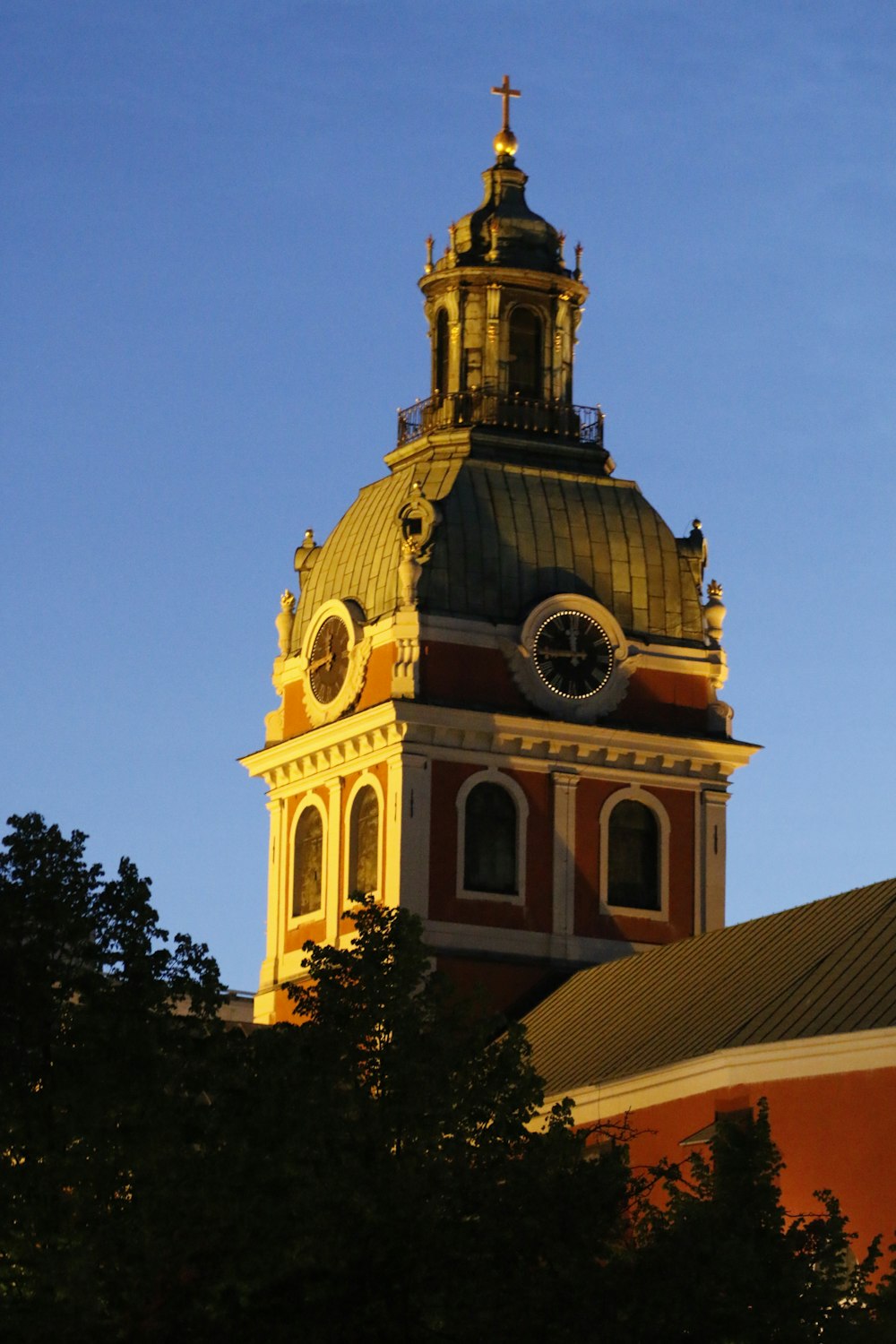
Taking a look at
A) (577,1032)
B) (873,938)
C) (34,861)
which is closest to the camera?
(34,861)

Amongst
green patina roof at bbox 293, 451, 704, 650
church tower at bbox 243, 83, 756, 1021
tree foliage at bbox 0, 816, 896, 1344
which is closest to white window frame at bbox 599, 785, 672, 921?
church tower at bbox 243, 83, 756, 1021

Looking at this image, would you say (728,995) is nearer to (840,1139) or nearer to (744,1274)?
(840,1139)

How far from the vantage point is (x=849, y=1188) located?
57875 millimetres

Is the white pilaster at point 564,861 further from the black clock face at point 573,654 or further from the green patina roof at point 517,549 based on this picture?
the green patina roof at point 517,549

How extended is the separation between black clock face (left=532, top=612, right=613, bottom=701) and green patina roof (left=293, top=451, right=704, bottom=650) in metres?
0.65

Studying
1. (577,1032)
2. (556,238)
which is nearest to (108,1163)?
(577,1032)

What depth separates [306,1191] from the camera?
4681cm

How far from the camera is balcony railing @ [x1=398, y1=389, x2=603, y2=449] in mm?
81938

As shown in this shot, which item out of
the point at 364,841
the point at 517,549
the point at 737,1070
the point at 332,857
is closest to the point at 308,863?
the point at 332,857

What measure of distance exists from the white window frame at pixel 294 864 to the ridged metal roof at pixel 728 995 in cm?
647

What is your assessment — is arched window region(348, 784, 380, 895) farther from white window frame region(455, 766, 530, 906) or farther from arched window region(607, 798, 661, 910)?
arched window region(607, 798, 661, 910)

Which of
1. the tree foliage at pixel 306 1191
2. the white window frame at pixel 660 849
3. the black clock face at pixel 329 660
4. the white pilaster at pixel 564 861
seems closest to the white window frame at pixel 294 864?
the black clock face at pixel 329 660

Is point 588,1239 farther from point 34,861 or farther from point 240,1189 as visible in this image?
point 34,861

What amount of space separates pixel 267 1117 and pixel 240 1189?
147cm
